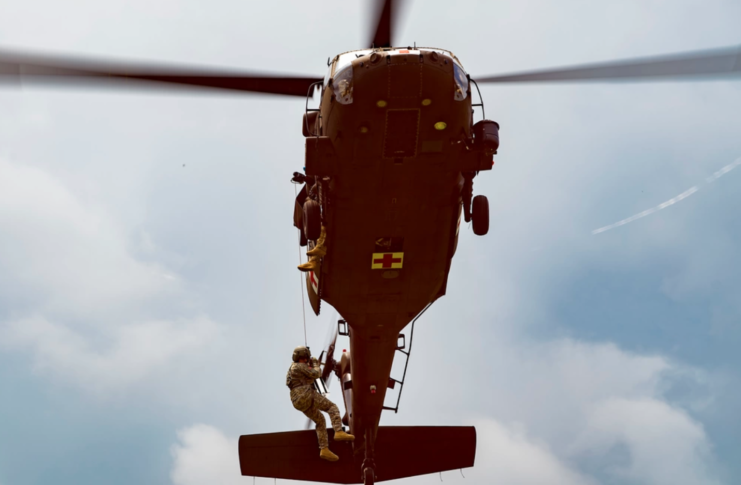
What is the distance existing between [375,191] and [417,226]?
1187 millimetres

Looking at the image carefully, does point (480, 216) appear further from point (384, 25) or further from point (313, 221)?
point (384, 25)

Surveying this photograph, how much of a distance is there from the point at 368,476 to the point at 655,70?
11.7 meters

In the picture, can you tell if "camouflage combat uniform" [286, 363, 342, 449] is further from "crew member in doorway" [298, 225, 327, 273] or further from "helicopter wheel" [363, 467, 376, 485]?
"helicopter wheel" [363, 467, 376, 485]

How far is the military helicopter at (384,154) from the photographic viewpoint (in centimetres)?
998

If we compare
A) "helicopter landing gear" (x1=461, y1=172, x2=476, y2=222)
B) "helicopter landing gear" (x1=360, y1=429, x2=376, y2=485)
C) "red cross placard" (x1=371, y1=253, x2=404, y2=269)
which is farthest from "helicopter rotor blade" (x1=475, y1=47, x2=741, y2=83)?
"helicopter landing gear" (x1=360, y1=429, x2=376, y2=485)

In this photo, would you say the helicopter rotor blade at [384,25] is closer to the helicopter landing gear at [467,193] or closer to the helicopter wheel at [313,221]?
the helicopter landing gear at [467,193]

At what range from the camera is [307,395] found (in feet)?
43.5

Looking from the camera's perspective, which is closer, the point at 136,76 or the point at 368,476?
the point at 136,76

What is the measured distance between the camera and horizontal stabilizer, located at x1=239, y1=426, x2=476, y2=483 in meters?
16.8

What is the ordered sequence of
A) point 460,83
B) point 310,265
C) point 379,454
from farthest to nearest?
point 379,454 → point 310,265 → point 460,83

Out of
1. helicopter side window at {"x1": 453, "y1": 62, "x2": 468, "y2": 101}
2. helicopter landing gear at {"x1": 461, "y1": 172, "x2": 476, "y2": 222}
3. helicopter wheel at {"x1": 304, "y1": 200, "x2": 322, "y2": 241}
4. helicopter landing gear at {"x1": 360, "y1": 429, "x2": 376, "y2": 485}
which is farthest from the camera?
helicopter landing gear at {"x1": 360, "y1": 429, "x2": 376, "y2": 485}

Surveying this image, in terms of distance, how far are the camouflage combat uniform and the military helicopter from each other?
1.46 meters

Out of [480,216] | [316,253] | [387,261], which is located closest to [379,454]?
[387,261]

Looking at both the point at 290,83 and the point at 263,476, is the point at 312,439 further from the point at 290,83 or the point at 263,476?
the point at 290,83
